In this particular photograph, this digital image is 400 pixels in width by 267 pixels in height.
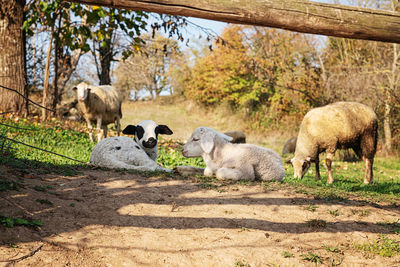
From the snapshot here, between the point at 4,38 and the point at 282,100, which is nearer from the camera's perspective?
the point at 4,38

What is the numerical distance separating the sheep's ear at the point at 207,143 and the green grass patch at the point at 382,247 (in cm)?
301

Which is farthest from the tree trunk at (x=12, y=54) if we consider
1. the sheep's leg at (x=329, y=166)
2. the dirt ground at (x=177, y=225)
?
the sheep's leg at (x=329, y=166)

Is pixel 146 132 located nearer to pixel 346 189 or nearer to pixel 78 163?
pixel 78 163

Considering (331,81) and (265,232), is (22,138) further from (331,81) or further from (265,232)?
(331,81)

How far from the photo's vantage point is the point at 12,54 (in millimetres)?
11906

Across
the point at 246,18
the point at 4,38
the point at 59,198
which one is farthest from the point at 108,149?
the point at 4,38

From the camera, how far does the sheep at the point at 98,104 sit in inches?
464

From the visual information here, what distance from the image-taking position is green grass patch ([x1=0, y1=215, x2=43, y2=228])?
3418mm

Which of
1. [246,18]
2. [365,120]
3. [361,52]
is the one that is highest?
[361,52]

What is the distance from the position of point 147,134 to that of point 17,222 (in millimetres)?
3884

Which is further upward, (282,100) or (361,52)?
(361,52)

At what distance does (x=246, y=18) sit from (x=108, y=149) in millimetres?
4326

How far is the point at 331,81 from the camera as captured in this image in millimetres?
18375

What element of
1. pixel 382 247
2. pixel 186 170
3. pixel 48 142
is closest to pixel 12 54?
pixel 48 142
